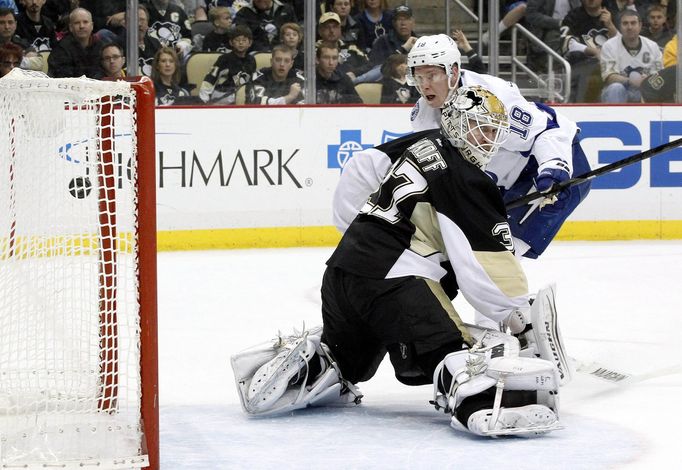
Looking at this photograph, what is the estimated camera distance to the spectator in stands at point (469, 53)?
773 cm

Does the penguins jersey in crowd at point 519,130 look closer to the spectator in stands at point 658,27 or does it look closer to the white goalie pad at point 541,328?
the white goalie pad at point 541,328

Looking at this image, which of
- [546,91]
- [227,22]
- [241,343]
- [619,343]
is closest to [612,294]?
[619,343]

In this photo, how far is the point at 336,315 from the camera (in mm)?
3406

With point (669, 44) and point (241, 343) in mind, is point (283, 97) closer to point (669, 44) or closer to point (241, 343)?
point (669, 44)

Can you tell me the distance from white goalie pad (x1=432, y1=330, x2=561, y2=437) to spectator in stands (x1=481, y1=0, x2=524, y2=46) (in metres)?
4.80

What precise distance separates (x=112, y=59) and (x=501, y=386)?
4548 millimetres

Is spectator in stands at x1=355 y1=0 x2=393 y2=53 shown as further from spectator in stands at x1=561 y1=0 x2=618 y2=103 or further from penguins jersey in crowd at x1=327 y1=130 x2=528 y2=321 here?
penguins jersey in crowd at x1=327 y1=130 x2=528 y2=321

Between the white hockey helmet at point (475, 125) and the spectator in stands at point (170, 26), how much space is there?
4.18 m

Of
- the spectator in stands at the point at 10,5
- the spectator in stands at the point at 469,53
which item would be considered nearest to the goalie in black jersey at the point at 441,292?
the spectator in stands at the point at 10,5

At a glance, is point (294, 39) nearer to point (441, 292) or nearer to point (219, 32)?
point (219, 32)

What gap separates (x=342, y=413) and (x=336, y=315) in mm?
284

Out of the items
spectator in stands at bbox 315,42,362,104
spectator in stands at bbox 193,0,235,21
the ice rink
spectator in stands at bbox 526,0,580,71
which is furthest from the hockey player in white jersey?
spectator in stands at bbox 526,0,580,71

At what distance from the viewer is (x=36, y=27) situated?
7.01 m

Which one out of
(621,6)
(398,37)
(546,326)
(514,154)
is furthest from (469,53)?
(546,326)
